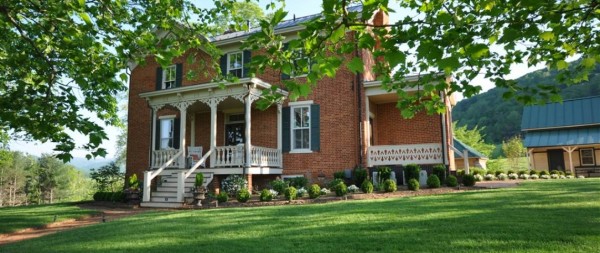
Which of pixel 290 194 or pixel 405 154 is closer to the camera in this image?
pixel 290 194

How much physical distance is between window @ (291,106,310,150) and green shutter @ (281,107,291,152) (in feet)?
0.65

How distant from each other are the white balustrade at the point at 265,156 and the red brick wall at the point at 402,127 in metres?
4.33

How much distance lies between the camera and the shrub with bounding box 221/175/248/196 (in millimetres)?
13391

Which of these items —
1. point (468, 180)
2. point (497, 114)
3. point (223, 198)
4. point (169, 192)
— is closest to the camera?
point (468, 180)

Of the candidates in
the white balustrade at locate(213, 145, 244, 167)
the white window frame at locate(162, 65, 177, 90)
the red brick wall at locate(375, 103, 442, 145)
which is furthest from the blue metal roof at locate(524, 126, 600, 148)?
the white window frame at locate(162, 65, 177, 90)

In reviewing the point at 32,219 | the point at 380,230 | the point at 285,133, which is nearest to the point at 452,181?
the point at 285,133

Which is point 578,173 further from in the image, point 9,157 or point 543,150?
point 9,157

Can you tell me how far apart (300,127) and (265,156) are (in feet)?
6.17

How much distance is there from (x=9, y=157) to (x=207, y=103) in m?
14.3

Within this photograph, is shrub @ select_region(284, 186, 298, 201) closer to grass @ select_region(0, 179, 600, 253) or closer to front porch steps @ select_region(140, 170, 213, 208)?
grass @ select_region(0, 179, 600, 253)

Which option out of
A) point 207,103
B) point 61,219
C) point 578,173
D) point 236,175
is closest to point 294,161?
point 236,175

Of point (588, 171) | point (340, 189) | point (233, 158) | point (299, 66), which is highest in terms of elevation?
point (299, 66)

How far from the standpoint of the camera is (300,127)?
51.5 ft

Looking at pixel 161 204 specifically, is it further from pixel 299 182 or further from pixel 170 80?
pixel 170 80
